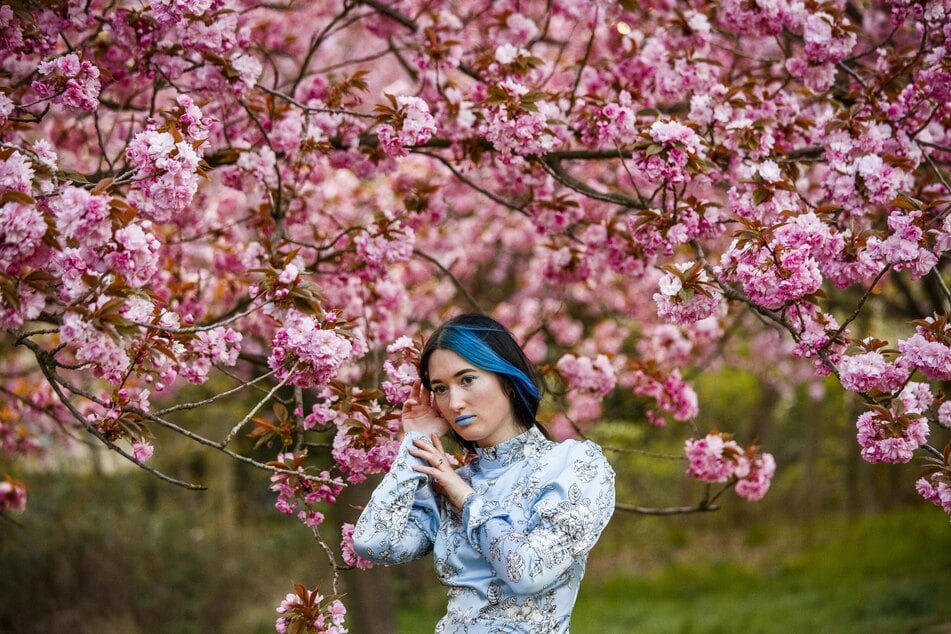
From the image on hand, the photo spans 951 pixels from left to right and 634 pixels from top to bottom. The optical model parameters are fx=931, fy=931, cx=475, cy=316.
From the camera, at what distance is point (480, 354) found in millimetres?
2244

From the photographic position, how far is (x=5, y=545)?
696 cm

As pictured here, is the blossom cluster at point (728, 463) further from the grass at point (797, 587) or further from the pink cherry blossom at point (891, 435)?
the grass at point (797, 587)

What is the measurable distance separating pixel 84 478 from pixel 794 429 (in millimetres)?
12287

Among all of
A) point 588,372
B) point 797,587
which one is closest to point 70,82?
point 588,372

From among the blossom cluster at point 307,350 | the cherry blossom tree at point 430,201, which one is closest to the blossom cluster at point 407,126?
the cherry blossom tree at point 430,201

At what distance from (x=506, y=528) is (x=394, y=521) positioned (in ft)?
1.08

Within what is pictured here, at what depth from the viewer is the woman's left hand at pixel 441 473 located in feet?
7.04

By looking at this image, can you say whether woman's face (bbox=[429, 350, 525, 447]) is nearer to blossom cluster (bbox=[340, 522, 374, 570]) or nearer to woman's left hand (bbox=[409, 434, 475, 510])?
woman's left hand (bbox=[409, 434, 475, 510])

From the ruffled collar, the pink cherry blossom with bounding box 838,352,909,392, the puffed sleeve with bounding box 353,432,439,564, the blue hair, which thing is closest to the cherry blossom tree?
the pink cherry blossom with bounding box 838,352,909,392

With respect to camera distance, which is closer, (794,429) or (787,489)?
(787,489)

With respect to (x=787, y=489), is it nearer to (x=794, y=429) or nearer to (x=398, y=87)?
(x=794, y=429)

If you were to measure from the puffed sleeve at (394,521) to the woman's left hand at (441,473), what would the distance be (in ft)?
0.08

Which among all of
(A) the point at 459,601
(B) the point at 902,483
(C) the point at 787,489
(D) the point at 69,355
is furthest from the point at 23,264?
(C) the point at 787,489

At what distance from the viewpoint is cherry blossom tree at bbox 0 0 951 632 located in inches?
89.1
